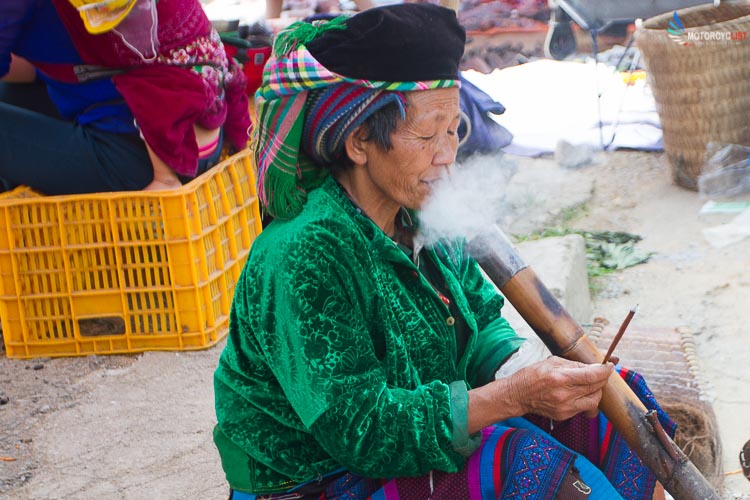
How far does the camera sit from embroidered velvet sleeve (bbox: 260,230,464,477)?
1.71m

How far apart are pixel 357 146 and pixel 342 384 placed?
525 millimetres

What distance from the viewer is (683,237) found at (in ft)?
15.7

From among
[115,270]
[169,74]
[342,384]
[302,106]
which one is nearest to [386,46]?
[302,106]

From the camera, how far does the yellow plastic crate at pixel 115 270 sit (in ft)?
11.7

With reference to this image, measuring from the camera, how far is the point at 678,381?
2.87 m

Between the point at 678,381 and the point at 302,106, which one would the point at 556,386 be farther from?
the point at 678,381

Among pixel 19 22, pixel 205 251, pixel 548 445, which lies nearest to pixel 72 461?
pixel 205 251

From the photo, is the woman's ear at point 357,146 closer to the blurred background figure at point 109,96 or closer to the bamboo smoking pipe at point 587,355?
the bamboo smoking pipe at point 587,355

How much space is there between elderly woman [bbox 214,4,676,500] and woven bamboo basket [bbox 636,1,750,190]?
3782 mm

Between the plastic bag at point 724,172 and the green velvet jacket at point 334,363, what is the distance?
3.67 meters

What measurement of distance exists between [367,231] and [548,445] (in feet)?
1.93

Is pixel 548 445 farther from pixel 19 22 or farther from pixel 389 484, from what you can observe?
pixel 19 22

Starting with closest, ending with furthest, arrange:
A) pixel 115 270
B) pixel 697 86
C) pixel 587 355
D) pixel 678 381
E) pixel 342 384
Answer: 1. pixel 342 384
2. pixel 587 355
3. pixel 678 381
4. pixel 115 270
5. pixel 697 86

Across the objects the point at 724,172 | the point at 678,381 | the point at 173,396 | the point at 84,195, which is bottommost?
the point at 173,396
